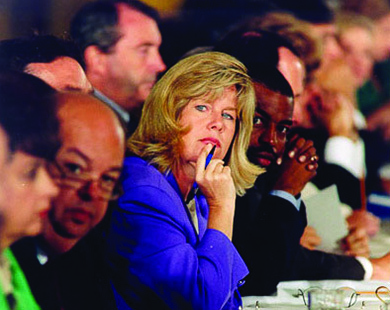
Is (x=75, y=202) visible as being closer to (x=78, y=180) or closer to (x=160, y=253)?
(x=78, y=180)

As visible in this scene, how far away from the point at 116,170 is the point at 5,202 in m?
0.27

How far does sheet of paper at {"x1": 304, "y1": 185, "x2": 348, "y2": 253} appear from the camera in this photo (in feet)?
7.51

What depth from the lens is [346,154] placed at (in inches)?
Result: 109

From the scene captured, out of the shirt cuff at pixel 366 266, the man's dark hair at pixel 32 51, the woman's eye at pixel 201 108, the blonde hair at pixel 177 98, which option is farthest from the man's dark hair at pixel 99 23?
the shirt cuff at pixel 366 266

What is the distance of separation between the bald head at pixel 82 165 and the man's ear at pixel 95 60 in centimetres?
42

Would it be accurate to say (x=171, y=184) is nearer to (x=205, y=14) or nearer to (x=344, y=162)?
Answer: (x=205, y=14)

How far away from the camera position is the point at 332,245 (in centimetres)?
245

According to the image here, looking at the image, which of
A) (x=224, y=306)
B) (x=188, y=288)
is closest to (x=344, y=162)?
(x=224, y=306)

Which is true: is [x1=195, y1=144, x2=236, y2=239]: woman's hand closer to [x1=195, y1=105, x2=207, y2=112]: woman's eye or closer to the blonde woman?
the blonde woman

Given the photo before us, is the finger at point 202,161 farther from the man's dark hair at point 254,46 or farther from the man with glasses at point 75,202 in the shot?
the man's dark hair at point 254,46

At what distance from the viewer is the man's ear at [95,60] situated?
1.92 meters

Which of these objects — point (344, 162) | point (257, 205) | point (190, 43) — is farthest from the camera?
point (344, 162)

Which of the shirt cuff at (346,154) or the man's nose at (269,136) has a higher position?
the man's nose at (269,136)

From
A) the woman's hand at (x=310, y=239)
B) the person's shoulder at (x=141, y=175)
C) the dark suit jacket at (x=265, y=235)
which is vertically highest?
the person's shoulder at (x=141, y=175)
